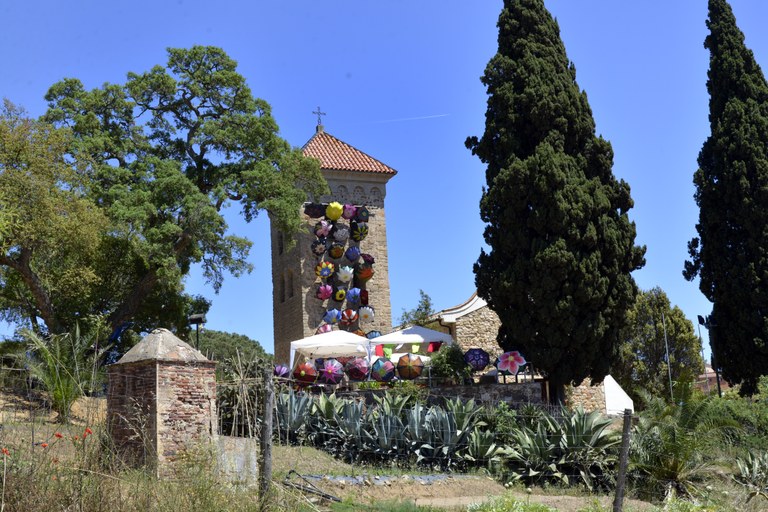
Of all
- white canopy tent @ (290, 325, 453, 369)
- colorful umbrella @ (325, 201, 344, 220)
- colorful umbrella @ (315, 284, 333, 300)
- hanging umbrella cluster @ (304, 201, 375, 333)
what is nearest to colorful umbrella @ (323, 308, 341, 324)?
hanging umbrella cluster @ (304, 201, 375, 333)

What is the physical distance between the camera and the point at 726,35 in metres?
25.4

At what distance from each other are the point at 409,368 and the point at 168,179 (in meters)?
8.82

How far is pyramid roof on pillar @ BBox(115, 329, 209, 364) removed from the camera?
38.0 feet

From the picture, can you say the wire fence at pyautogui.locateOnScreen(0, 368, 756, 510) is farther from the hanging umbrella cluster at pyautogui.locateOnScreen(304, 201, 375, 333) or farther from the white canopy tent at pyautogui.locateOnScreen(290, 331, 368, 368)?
the hanging umbrella cluster at pyautogui.locateOnScreen(304, 201, 375, 333)

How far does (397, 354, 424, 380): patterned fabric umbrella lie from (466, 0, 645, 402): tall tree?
102 inches

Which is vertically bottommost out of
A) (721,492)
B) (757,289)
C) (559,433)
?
(721,492)

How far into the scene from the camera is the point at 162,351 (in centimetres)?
1163

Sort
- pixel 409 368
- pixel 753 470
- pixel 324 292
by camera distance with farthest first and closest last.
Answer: pixel 324 292 < pixel 409 368 < pixel 753 470

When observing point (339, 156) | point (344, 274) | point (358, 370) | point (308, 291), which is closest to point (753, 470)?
point (358, 370)

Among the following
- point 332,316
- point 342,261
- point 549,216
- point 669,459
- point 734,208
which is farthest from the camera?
point 342,261

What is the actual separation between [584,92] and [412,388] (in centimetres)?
992

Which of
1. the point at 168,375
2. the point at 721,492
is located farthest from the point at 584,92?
the point at 168,375

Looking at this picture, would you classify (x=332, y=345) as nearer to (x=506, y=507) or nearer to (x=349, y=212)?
(x=349, y=212)

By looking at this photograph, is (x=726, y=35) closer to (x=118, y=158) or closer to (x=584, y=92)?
(x=584, y=92)
